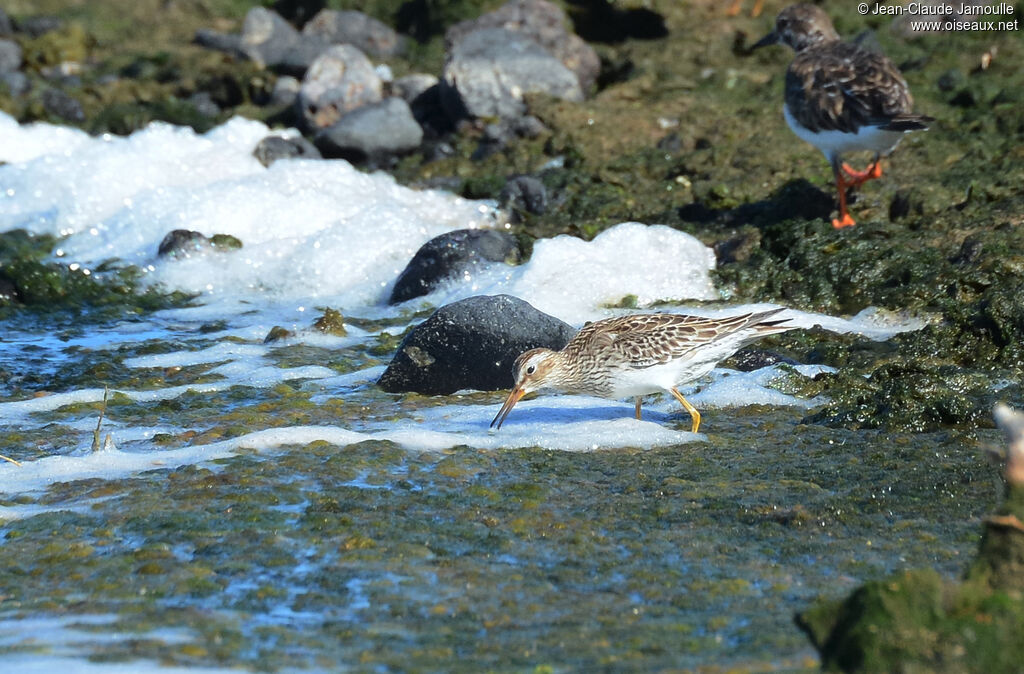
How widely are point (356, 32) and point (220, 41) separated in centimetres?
200

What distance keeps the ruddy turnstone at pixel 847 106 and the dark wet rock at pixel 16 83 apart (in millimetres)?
10400

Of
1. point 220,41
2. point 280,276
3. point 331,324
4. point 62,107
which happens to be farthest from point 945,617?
point 220,41

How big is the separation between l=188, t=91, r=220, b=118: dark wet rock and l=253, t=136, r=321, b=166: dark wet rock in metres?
1.94

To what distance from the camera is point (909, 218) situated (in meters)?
10.7

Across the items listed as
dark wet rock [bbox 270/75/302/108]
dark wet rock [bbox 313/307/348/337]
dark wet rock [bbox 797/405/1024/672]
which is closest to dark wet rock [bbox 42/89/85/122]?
dark wet rock [bbox 270/75/302/108]

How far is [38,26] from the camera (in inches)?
727

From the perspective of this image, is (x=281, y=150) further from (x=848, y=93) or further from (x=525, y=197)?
(x=848, y=93)

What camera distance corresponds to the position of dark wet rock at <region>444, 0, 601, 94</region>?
15125 millimetres

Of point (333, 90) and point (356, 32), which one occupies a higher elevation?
point (356, 32)

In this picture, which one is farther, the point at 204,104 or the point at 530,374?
the point at 204,104

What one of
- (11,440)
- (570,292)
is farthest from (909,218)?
(11,440)

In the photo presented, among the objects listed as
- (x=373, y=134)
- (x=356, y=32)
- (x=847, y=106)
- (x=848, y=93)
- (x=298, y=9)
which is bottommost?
(x=373, y=134)

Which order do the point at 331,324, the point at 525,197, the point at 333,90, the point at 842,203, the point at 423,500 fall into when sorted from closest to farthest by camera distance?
1. the point at 423,500
2. the point at 331,324
3. the point at 842,203
4. the point at 525,197
5. the point at 333,90

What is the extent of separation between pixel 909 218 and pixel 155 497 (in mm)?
7385
